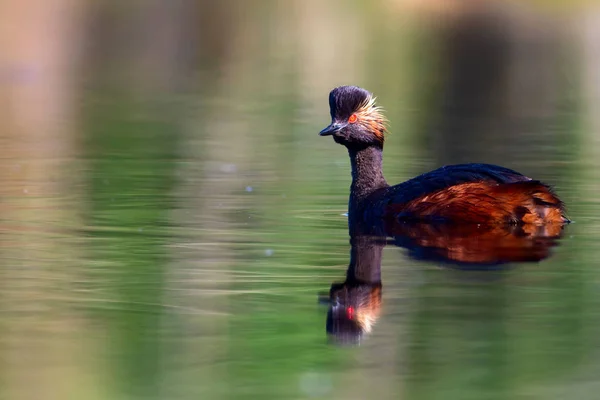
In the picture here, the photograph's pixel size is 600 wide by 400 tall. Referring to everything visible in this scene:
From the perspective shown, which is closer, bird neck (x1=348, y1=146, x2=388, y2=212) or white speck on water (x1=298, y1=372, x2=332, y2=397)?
white speck on water (x1=298, y1=372, x2=332, y2=397)

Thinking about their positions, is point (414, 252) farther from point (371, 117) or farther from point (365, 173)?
point (371, 117)

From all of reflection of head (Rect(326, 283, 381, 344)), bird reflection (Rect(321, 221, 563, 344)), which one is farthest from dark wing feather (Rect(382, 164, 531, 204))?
reflection of head (Rect(326, 283, 381, 344))

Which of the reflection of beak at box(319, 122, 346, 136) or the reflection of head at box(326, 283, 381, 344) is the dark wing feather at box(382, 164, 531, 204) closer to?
the reflection of beak at box(319, 122, 346, 136)

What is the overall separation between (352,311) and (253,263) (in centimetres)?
177

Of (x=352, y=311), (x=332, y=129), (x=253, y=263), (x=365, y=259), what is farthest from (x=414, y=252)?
(x=332, y=129)

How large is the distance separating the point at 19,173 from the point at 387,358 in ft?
31.2

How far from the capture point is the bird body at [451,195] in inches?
460

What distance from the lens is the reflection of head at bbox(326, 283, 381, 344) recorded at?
801cm

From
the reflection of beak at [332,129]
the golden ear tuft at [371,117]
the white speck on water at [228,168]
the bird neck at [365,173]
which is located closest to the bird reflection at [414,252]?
the bird neck at [365,173]

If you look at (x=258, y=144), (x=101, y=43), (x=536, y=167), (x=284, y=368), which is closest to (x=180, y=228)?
(x=284, y=368)

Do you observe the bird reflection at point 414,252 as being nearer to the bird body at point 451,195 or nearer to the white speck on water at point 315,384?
the bird body at point 451,195

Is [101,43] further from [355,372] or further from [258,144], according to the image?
[355,372]

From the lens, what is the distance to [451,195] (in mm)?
11875

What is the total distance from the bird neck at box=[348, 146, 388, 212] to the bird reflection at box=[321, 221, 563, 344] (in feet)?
2.15
